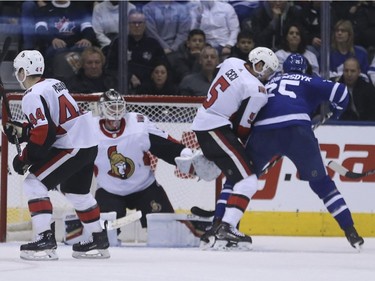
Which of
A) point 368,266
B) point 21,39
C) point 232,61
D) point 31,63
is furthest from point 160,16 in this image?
point 368,266

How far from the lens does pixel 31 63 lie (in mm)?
6371

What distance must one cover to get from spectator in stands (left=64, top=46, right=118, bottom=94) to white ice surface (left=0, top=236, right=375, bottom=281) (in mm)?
1326

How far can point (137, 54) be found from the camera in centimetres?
876

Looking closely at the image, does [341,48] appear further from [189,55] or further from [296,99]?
[296,99]

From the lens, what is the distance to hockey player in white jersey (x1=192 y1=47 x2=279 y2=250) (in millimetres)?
7250

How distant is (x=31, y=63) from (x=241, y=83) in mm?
1466

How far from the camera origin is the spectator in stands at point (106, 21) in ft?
28.8

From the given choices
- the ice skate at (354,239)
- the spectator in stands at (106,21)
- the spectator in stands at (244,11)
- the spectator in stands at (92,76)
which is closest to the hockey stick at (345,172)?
the ice skate at (354,239)

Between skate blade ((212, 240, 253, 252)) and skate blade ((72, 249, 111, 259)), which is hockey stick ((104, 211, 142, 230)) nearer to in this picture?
skate blade ((212, 240, 253, 252))

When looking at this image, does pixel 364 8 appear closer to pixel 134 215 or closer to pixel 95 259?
pixel 134 215

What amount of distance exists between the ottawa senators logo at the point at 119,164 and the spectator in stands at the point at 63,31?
1.05 meters

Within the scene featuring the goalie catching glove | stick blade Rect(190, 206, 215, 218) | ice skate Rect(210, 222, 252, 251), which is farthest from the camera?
stick blade Rect(190, 206, 215, 218)

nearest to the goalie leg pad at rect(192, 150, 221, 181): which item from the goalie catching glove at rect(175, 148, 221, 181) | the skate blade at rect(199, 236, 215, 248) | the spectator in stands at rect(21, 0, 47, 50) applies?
the goalie catching glove at rect(175, 148, 221, 181)

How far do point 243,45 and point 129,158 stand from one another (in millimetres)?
1545
